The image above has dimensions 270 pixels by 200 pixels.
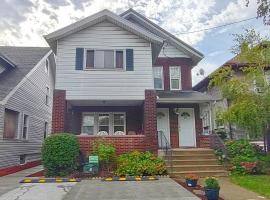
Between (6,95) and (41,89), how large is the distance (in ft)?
22.1

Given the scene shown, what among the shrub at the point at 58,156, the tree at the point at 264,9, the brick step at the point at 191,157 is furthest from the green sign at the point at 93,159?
the tree at the point at 264,9

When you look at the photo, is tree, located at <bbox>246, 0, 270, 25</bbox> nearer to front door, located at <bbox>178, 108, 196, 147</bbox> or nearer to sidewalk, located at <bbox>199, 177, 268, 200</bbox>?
sidewalk, located at <bbox>199, 177, 268, 200</bbox>

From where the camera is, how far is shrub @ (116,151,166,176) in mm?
11117

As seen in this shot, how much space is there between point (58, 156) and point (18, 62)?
354 inches

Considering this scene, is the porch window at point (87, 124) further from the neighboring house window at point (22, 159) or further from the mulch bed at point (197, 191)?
the mulch bed at point (197, 191)

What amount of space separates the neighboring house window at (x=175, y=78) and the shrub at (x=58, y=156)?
8.75 metres

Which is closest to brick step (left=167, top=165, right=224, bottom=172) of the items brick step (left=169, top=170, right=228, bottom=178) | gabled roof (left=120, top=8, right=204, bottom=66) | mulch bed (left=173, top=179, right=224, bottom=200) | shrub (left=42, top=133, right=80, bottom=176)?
brick step (left=169, top=170, right=228, bottom=178)

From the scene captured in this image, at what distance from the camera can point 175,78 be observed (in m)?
18.2

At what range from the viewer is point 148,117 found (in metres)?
13.4

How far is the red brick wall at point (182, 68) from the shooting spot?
59.5 feet

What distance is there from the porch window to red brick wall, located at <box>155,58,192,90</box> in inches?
204

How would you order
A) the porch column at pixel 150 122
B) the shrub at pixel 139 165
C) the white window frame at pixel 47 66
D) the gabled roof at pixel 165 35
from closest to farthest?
the shrub at pixel 139 165, the porch column at pixel 150 122, the gabled roof at pixel 165 35, the white window frame at pixel 47 66

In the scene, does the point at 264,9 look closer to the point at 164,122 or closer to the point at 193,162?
the point at 193,162

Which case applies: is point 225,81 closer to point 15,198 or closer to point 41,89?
point 15,198
